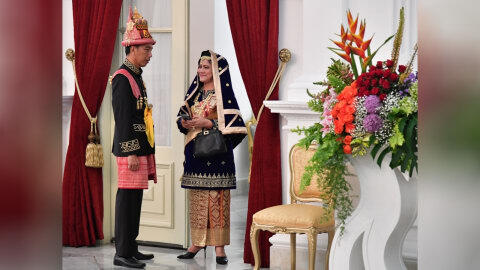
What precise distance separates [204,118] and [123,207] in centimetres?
87

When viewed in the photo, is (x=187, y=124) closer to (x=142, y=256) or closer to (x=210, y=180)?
(x=210, y=180)

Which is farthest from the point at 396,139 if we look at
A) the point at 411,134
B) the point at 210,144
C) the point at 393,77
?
the point at 210,144

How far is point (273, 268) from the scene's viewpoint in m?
5.05

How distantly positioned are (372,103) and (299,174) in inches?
57.6

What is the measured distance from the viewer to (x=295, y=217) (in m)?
4.27

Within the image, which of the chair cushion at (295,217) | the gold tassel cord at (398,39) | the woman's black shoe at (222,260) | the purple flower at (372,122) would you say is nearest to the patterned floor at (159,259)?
the woman's black shoe at (222,260)

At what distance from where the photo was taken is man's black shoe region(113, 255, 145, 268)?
204 inches

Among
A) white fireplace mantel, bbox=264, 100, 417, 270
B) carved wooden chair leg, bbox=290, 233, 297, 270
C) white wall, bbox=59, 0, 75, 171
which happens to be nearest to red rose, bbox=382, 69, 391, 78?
white fireplace mantel, bbox=264, 100, 417, 270

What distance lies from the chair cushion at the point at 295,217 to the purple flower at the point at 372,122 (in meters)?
1.00

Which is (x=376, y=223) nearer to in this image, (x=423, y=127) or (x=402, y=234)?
(x=402, y=234)

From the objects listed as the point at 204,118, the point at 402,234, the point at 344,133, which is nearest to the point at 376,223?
the point at 402,234

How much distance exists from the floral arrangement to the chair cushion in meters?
0.68

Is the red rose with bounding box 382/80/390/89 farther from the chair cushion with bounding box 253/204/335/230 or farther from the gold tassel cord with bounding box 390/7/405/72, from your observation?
the chair cushion with bounding box 253/204/335/230
